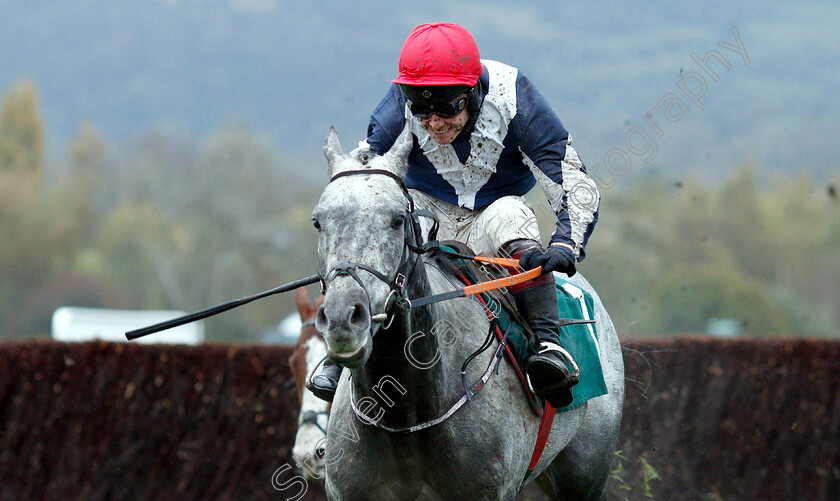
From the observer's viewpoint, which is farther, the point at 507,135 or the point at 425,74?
the point at 507,135

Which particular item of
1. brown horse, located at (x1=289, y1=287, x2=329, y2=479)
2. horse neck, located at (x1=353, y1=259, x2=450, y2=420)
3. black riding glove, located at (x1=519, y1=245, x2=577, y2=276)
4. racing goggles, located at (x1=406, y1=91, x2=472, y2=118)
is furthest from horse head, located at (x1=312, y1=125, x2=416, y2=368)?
brown horse, located at (x1=289, y1=287, x2=329, y2=479)

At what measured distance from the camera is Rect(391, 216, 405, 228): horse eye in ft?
10.6

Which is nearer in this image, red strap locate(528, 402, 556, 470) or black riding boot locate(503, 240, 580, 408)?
black riding boot locate(503, 240, 580, 408)

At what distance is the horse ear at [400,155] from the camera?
3.48 m

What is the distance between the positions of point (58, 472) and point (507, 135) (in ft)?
18.2

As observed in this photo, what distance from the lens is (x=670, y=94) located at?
16.1ft

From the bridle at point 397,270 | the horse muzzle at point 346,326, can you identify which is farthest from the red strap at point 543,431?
the horse muzzle at point 346,326

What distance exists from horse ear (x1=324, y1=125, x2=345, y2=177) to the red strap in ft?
4.65

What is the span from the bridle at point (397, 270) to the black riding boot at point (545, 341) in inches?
28.9

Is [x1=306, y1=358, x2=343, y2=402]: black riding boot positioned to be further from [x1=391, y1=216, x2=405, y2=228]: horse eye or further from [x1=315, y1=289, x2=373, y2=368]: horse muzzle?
[x1=315, y1=289, x2=373, y2=368]: horse muzzle

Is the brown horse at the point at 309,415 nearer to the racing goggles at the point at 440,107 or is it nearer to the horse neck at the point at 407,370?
the horse neck at the point at 407,370

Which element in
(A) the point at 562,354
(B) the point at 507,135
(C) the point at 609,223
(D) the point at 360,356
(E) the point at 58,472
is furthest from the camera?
(C) the point at 609,223

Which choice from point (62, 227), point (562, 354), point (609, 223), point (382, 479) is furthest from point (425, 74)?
point (62, 227)

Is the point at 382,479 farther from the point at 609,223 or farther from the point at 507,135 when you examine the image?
the point at 609,223
